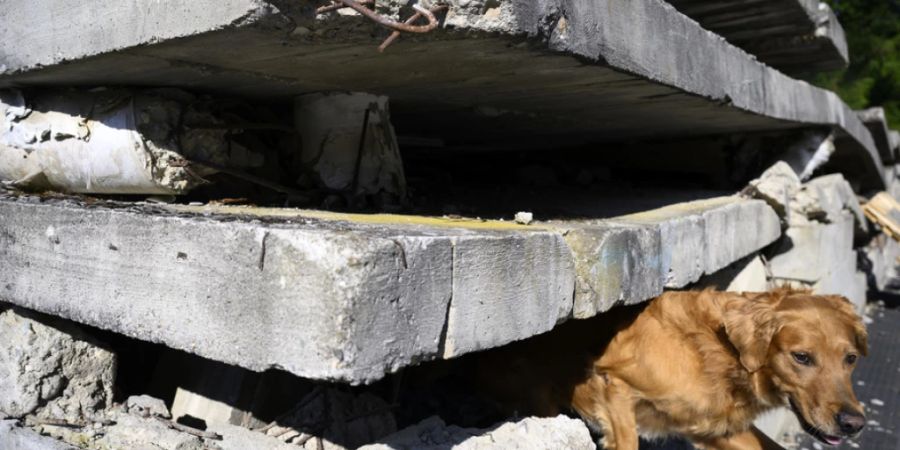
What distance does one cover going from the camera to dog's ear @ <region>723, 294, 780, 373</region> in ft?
9.56

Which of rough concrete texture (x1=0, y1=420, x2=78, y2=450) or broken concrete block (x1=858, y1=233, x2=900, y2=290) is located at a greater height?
rough concrete texture (x1=0, y1=420, x2=78, y2=450)

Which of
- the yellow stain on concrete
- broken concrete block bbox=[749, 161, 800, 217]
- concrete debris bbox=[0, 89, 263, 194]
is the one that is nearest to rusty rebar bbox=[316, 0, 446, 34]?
the yellow stain on concrete

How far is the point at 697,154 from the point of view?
5.21 meters

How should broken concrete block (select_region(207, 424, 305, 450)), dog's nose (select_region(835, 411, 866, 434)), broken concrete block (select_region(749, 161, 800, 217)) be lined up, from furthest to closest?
broken concrete block (select_region(749, 161, 800, 217)), dog's nose (select_region(835, 411, 866, 434)), broken concrete block (select_region(207, 424, 305, 450))

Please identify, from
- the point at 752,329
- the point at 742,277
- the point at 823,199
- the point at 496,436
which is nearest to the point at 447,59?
the point at 496,436

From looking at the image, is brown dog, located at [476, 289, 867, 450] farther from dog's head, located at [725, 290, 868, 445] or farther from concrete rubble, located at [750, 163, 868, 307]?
concrete rubble, located at [750, 163, 868, 307]

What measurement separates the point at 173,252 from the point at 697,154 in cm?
424

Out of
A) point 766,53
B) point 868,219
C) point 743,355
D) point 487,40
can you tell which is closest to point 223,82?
point 487,40

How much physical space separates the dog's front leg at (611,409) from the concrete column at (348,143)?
3.79 feet

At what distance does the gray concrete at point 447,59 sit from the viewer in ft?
5.56

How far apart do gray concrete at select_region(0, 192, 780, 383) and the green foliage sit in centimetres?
1378

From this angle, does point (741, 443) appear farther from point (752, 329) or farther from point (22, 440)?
point (22, 440)

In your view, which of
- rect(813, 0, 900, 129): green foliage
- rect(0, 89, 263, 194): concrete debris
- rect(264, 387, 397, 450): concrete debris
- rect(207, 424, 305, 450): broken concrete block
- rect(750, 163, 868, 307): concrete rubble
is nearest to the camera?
rect(207, 424, 305, 450): broken concrete block

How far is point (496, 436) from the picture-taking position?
7.38ft
